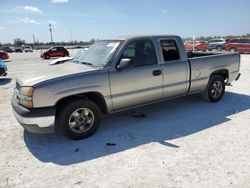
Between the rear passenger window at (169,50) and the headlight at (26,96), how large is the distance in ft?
9.18

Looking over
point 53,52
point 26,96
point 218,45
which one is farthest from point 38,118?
point 218,45

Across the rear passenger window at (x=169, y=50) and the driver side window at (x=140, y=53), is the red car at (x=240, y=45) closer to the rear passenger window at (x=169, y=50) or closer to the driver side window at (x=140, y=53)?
the rear passenger window at (x=169, y=50)

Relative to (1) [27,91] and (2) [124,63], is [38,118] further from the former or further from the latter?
(2) [124,63]

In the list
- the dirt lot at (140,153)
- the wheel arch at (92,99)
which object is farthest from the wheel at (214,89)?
the wheel arch at (92,99)

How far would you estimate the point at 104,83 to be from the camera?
166 inches

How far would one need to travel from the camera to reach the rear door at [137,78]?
4398 mm

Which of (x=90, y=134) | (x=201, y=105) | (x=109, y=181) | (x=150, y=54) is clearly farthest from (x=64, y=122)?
(x=201, y=105)

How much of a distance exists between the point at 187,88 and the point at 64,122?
298 centimetres

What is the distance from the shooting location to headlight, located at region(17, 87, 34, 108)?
146 inches

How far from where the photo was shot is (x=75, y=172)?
3.26 metres

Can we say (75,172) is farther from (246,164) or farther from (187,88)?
(187,88)

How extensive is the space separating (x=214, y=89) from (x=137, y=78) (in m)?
2.72

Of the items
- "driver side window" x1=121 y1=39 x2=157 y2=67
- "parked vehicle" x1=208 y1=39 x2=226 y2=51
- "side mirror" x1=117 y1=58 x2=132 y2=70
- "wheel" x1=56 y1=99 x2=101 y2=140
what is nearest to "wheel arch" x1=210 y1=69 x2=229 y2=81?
"driver side window" x1=121 y1=39 x2=157 y2=67

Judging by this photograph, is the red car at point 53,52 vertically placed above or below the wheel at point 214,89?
above
